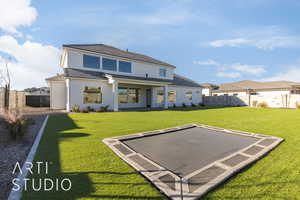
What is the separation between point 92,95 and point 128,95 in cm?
420

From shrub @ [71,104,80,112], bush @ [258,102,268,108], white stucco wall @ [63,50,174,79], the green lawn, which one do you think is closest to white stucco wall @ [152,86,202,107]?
white stucco wall @ [63,50,174,79]

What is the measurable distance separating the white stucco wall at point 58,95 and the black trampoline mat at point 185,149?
40.0 feet

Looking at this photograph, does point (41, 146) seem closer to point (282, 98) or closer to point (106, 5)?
point (106, 5)

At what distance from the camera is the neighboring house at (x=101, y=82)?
1181cm

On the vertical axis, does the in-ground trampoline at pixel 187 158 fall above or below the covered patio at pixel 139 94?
below

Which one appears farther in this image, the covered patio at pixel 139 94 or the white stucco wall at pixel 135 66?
the covered patio at pixel 139 94

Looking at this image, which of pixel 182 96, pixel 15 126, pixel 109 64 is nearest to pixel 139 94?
pixel 109 64

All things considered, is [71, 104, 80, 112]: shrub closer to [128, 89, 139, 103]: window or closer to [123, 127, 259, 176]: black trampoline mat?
[128, 89, 139, 103]: window

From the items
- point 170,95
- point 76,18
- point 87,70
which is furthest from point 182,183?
point 170,95

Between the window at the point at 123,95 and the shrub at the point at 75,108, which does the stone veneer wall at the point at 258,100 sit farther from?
the shrub at the point at 75,108

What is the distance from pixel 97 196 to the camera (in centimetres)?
174

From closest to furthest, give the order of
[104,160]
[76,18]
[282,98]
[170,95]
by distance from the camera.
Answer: [104,160]
[76,18]
[282,98]
[170,95]

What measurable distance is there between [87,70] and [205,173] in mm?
13446

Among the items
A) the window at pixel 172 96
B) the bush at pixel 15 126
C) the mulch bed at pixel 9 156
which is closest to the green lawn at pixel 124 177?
the mulch bed at pixel 9 156
